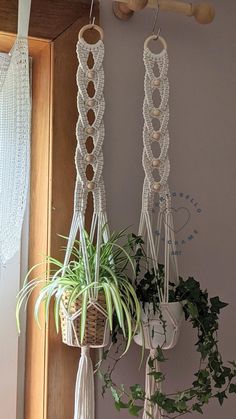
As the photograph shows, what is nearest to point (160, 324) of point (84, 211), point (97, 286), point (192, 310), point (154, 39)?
point (192, 310)

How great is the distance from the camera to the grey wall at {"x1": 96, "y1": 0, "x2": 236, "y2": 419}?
4.51 feet

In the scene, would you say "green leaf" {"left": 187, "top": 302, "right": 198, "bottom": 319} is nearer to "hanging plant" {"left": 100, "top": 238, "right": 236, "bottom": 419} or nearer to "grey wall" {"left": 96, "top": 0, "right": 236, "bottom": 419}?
"hanging plant" {"left": 100, "top": 238, "right": 236, "bottom": 419}

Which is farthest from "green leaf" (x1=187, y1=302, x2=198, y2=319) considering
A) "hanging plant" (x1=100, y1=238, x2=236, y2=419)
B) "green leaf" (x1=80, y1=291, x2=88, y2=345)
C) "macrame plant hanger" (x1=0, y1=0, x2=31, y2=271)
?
"macrame plant hanger" (x1=0, y1=0, x2=31, y2=271)

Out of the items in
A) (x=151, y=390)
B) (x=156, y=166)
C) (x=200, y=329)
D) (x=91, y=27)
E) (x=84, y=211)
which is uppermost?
(x=91, y=27)

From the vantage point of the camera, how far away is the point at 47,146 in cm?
130

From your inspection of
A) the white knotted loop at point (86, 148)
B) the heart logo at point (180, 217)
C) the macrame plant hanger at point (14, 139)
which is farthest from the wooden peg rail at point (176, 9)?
the heart logo at point (180, 217)

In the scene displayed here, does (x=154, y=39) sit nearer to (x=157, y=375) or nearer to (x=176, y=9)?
(x=176, y=9)

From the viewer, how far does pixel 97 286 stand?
1.16 metres

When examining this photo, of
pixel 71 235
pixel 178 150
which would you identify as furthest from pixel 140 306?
pixel 178 150

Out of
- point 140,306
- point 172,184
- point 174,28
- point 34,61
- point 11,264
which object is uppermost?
point 174,28

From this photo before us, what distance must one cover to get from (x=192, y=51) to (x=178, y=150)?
0.90 ft

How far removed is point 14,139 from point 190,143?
1.63 feet

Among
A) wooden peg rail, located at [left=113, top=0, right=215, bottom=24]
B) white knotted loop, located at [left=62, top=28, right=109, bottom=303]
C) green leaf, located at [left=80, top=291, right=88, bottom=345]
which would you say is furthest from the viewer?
wooden peg rail, located at [left=113, top=0, right=215, bottom=24]

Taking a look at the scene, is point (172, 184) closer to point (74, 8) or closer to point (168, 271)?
point (168, 271)
